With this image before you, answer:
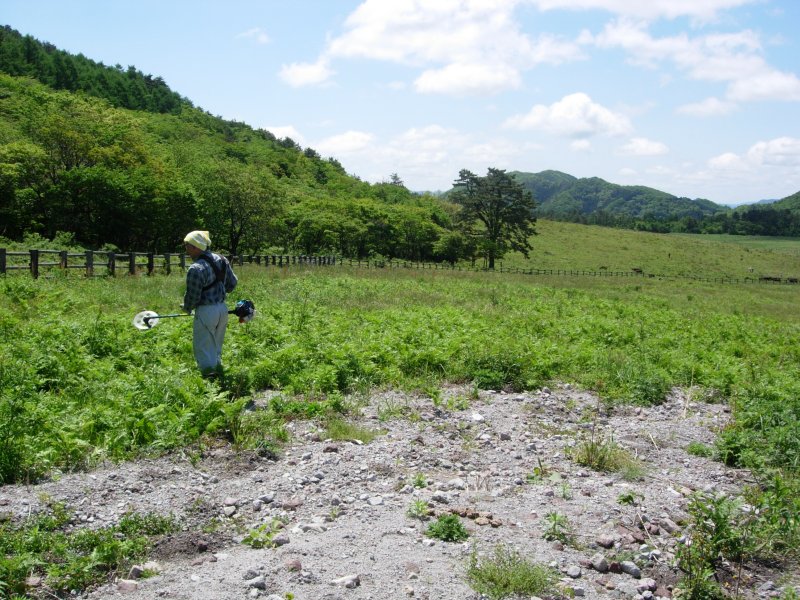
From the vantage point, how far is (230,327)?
Answer: 41.2 feet

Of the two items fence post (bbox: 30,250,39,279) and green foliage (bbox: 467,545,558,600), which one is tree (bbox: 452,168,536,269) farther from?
green foliage (bbox: 467,545,558,600)

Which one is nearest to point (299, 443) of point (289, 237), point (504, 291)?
point (504, 291)

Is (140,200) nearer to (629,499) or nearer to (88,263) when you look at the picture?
(88,263)

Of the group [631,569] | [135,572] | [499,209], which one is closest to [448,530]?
[631,569]

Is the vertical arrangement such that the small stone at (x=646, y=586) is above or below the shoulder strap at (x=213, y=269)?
below

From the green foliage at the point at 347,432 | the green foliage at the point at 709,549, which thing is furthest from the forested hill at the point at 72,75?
the green foliage at the point at 709,549

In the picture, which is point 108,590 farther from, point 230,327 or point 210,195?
point 210,195

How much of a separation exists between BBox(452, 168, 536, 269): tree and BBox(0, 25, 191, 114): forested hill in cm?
8483

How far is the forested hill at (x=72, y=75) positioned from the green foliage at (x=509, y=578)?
5238 inches

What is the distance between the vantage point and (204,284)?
8898 millimetres

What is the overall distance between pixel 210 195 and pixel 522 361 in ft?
159

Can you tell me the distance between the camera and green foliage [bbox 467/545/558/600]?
14.6ft

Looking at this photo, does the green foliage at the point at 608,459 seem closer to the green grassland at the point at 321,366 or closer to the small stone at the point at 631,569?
the green grassland at the point at 321,366

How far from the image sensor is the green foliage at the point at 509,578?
14.6 ft
